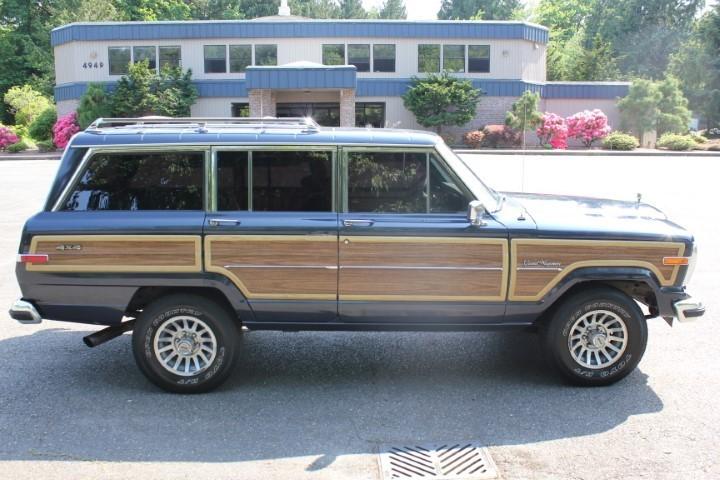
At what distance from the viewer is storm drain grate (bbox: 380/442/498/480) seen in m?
4.44

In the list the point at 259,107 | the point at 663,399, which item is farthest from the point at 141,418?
the point at 259,107

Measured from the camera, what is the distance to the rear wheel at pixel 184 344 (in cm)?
562

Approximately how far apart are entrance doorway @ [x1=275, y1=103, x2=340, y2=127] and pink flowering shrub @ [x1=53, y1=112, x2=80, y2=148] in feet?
36.1

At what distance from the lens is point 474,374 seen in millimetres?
6160

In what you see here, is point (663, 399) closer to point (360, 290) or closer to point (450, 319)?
point (450, 319)

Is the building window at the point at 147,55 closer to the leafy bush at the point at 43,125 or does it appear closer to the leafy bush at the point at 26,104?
the leafy bush at the point at 43,125

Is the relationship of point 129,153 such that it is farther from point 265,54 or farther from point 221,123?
point 265,54

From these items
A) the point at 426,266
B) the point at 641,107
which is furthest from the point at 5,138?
the point at 426,266

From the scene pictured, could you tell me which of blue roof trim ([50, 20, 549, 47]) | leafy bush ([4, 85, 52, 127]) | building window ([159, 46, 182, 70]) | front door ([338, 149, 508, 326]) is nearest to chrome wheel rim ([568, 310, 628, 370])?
front door ([338, 149, 508, 326])

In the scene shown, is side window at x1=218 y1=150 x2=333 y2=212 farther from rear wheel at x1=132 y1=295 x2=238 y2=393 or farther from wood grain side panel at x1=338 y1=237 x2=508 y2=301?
rear wheel at x1=132 y1=295 x2=238 y2=393

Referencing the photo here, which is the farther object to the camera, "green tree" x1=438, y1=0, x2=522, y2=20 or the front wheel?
"green tree" x1=438, y1=0, x2=522, y2=20

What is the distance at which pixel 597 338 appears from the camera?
572 cm

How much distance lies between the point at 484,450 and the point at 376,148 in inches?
91.3

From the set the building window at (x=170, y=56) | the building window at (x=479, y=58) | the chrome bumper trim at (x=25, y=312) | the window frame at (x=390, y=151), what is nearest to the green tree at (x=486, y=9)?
the building window at (x=479, y=58)
